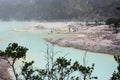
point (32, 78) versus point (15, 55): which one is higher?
point (15, 55)

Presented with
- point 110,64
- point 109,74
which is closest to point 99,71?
point 109,74

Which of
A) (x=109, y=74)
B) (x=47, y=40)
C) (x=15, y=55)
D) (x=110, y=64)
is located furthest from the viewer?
(x=47, y=40)

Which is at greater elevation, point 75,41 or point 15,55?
point 15,55

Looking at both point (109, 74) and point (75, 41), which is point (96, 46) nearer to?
point (75, 41)

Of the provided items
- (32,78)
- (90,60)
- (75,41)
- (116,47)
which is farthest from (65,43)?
(32,78)

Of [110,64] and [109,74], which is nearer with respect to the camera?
[109,74]

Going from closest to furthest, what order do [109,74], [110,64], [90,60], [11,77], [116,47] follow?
[11,77] → [109,74] → [110,64] → [90,60] → [116,47]

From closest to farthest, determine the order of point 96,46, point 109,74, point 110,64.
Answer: point 109,74 < point 110,64 < point 96,46

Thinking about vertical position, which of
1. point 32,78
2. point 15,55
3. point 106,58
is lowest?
point 106,58

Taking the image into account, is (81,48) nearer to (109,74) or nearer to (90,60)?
(90,60)
